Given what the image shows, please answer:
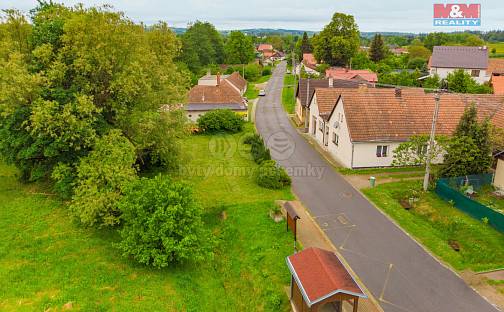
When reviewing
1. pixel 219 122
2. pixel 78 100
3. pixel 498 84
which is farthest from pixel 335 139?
pixel 498 84

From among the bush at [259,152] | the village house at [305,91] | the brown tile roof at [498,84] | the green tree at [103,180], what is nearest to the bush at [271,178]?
the bush at [259,152]

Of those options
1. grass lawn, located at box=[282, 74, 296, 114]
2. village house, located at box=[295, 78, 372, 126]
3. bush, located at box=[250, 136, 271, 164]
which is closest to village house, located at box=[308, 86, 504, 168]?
bush, located at box=[250, 136, 271, 164]

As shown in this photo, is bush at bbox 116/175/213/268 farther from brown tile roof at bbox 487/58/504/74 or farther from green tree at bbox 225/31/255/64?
green tree at bbox 225/31/255/64

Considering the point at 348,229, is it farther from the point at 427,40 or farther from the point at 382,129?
the point at 427,40

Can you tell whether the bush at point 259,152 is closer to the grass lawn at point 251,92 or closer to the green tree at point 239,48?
the grass lawn at point 251,92

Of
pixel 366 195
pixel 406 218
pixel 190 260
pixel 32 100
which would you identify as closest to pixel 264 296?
pixel 190 260

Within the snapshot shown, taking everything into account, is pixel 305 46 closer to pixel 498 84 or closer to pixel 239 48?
pixel 239 48
